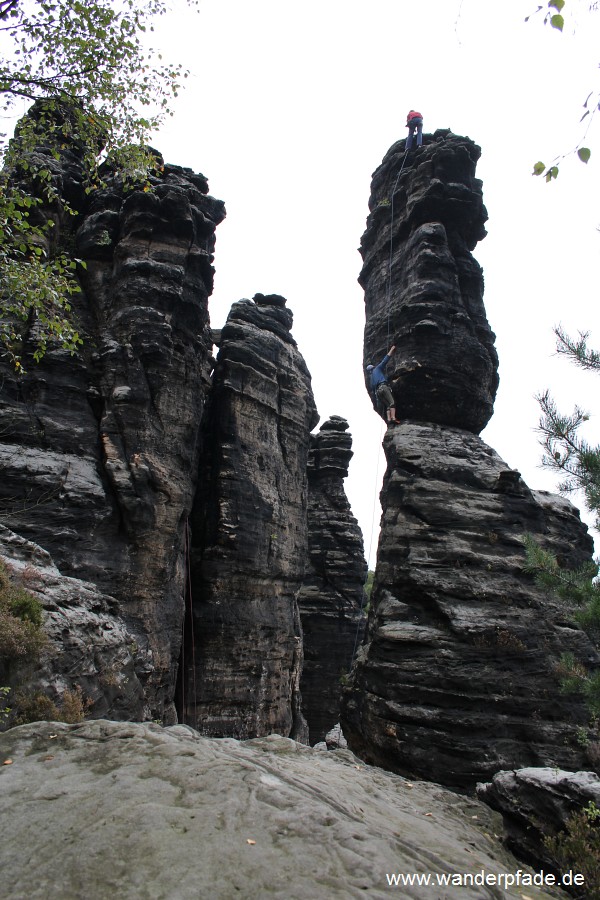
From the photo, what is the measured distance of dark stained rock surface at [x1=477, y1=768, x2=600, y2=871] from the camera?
268 inches

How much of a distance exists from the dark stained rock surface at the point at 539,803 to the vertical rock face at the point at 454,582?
4200mm

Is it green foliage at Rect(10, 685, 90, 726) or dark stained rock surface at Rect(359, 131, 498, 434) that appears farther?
dark stained rock surface at Rect(359, 131, 498, 434)

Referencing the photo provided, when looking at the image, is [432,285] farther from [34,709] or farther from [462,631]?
[34,709]

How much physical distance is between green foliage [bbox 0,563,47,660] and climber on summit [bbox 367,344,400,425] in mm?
12027

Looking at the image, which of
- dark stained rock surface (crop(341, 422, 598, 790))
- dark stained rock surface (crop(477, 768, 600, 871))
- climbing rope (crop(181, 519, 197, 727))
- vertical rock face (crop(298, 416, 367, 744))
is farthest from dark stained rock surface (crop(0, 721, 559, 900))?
vertical rock face (crop(298, 416, 367, 744))

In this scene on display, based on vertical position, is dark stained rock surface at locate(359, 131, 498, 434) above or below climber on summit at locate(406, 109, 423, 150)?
below

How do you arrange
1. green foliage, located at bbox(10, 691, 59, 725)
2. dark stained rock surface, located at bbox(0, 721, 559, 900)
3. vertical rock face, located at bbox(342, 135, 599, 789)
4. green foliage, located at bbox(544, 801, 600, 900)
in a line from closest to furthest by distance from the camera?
dark stained rock surface, located at bbox(0, 721, 559, 900) < green foliage, located at bbox(544, 801, 600, 900) < green foliage, located at bbox(10, 691, 59, 725) < vertical rock face, located at bbox(342, 135, 599, 789)

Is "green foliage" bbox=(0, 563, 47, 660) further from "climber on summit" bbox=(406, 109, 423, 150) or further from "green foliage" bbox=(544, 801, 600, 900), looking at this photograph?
"climber on summit" bbox=(406, 109, 423, 150)

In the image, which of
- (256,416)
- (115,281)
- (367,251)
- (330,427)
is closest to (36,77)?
(115,281)

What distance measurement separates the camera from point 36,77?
1027 cm

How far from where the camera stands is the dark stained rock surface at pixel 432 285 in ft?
58.0

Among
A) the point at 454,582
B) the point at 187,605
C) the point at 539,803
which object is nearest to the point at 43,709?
the point at 539,803

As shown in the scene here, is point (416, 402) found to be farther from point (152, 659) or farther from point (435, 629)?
point (152, 659)

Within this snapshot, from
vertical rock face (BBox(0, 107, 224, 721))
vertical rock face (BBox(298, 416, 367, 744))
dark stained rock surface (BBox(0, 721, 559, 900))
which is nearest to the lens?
dark stained rock surface (BBox(0, 721, 559, 900))
